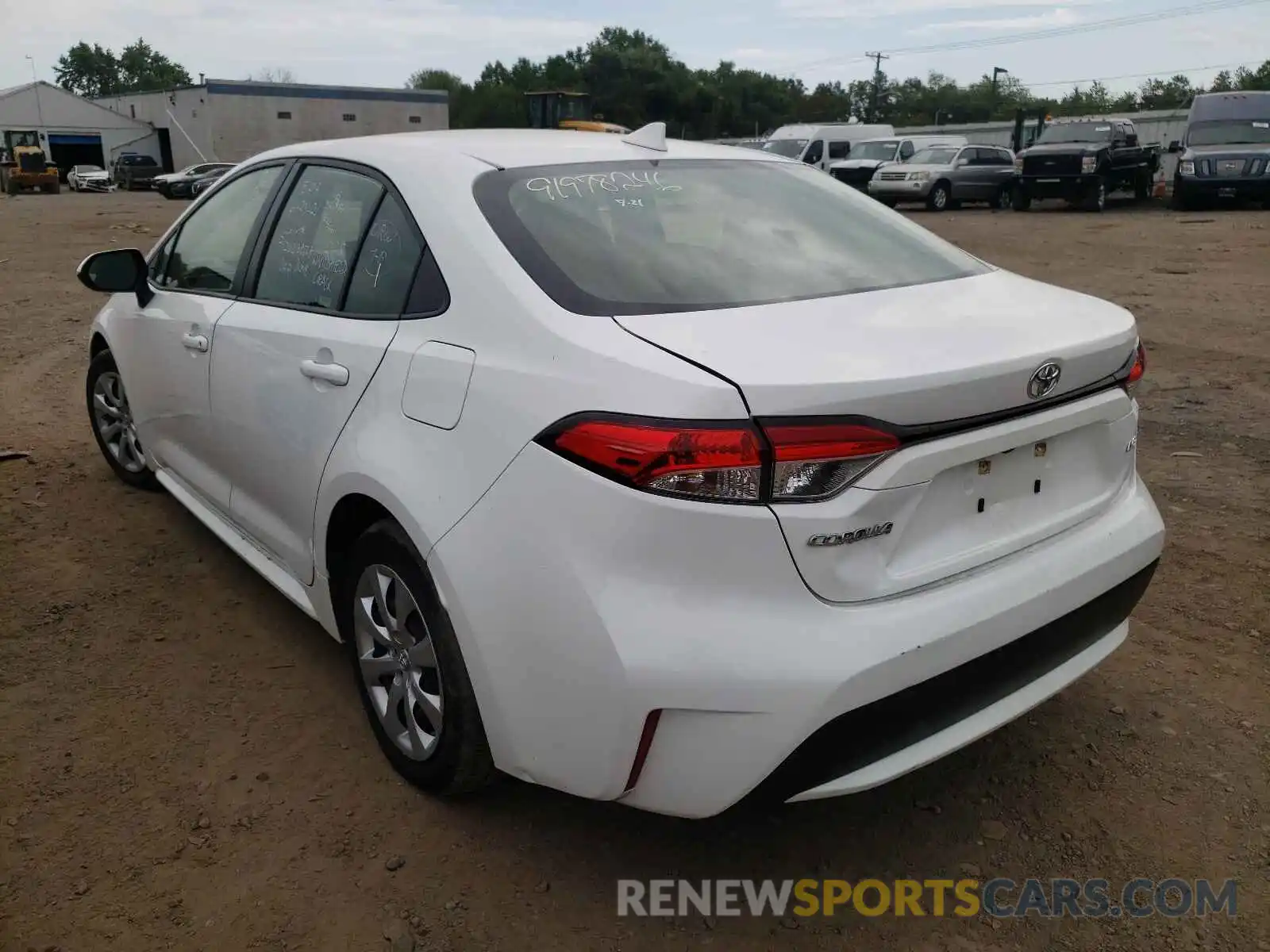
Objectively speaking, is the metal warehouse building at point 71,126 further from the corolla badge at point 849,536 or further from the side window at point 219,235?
the corolla badge at point 849,536

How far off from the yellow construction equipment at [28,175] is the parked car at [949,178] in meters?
36.7

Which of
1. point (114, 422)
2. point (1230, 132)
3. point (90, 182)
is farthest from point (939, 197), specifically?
point (90, 182)

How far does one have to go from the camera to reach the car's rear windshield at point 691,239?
2330 mm

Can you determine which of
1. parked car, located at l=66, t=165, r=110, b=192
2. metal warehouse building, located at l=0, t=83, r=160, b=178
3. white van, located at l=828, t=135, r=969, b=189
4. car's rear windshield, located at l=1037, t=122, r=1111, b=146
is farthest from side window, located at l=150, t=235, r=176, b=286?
metal warehouse building, located at l=0, t=83, r=160, b=178

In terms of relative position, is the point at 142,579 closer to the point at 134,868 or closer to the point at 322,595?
the point at 322,595

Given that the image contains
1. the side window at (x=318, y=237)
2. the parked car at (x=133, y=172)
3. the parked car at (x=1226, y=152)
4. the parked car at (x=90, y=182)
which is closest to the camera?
the side window at (x=318, y=237)

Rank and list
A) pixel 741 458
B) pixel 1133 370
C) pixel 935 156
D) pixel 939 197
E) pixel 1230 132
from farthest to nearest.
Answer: pixel 935 156 < pixel 939 197 < pixel 1230 132 < pixel 1133 370 < pixel 741 458

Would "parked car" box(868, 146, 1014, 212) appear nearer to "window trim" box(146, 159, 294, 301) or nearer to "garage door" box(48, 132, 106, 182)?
"window trim" box(146, 159, 294, 301)

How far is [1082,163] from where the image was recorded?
819 inches

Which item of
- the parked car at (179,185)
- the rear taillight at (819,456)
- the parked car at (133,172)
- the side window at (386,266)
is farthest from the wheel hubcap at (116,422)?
the parked car at (133,172)

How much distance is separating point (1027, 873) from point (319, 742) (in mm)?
1957

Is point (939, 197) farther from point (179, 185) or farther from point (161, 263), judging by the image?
point (179, 185)

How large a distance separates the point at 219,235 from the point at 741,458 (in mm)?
2680

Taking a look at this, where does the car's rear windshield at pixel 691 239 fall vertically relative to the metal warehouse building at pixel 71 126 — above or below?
below
